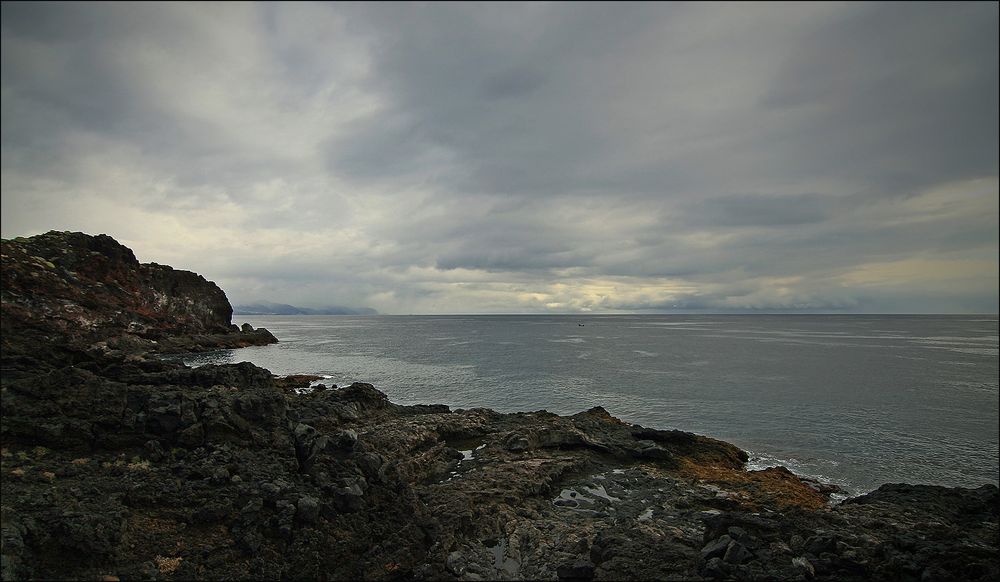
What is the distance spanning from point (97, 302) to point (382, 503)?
85030mm

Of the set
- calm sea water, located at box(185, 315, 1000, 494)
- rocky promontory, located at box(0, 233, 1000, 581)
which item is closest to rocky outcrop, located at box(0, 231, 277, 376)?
rocky promontory, located at box(0, 233, 1000, 581)

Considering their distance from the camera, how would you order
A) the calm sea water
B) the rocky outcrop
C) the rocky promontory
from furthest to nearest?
the rocky outcrop < the calm sea water < the rocky promontory

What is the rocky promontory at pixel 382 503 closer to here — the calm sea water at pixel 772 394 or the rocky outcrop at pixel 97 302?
the calm sea water at pixel 772 394

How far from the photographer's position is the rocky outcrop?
162 feet

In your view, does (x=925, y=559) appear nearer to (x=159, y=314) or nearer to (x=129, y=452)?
(x=129, y=452)

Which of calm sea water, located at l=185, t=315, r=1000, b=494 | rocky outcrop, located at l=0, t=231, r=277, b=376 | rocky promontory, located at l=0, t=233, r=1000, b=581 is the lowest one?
calm sea water, located at l=185, t=315, r=1000, b=494

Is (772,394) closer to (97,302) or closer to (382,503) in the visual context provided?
(382,503)

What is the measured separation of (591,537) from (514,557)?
356 cm

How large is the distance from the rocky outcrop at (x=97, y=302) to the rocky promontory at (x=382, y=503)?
33.0ft

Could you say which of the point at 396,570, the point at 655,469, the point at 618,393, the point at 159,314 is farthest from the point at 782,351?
the point at 159,314

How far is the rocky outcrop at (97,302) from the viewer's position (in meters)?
49.3

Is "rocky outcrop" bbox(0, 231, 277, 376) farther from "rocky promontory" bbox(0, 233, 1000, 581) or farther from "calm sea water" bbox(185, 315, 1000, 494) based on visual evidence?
"calm sea water" bbox(185, 315, 1000, 494)

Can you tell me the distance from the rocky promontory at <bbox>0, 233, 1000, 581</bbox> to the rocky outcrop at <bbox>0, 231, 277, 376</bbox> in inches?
396

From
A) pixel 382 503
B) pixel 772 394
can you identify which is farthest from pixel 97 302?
pixel 772 394
